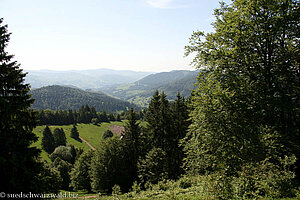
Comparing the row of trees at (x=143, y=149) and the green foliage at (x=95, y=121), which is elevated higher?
the row of trees at (x=143, y=149)

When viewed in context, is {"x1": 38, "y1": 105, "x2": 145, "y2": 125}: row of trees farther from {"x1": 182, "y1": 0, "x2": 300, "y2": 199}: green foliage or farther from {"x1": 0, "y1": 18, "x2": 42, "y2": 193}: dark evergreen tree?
{"x1": 182, "y1": 0, "x2": 300, "y2": 199}: green foliage

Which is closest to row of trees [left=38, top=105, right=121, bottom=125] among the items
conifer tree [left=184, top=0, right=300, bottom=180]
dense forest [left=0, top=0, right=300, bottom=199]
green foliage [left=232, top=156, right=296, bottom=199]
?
dense forest [left=0, top=0, right=300, bottom=199]

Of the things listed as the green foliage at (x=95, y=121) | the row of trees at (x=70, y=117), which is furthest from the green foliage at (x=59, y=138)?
the green foliage at (x=95, y=121)

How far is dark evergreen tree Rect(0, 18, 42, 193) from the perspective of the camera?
9.48 m

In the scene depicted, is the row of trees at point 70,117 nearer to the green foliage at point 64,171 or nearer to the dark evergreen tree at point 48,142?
the dark evergreen tree at point 48,142

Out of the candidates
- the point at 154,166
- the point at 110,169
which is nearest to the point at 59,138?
the point at 110,169

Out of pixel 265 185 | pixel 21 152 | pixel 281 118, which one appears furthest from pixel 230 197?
pixel 21 152

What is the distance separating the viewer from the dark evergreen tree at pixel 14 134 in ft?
31.1

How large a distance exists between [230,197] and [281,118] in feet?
21.5

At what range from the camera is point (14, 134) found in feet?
35.9

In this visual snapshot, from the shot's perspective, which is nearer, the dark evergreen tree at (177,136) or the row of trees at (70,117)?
the dark evergreen tree at (177,136)

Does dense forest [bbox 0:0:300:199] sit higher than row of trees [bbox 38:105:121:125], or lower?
higher

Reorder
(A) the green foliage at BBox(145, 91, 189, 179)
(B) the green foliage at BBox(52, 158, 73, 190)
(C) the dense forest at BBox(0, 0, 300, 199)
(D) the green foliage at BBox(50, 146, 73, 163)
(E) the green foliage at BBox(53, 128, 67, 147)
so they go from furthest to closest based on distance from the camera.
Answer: (E) the green foliage at BBox(53, 128, 67, 147)
(D) the green foliage at BBox(50, 146, 73, 163)
(B) the green foliage at BBox(52, 158, 73, 190)
(A) the green foliage at BBox(145, 91, 189, 179)
(C) the dense forest at BBox(0, 0, 300, 199)

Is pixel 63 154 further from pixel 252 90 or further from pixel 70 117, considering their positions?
pixel 252 90
